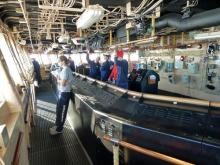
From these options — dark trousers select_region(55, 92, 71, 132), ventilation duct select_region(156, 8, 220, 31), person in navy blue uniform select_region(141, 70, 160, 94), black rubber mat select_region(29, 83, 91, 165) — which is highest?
ventilation duct select_region(156, 8, 220, 31)

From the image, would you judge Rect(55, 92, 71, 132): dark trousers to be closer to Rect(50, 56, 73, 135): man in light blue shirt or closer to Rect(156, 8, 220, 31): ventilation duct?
Rect(50, 56, 73, 135): man in light blue shirt

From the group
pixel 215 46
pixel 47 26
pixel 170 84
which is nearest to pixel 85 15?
pixel 47 26

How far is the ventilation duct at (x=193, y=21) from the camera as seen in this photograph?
3381 mm

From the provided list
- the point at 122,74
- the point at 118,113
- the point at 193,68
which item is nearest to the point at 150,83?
the point at 122,74

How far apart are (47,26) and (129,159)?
501 cm

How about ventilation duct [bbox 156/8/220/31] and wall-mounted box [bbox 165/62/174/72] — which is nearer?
ventilation duct [bbox 156/8/220/31]

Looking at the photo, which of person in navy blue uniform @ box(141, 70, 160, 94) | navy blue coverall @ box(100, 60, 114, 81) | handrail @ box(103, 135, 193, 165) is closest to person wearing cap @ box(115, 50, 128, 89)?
person in navy blue uniform @ box(141, 70, 160, 94)

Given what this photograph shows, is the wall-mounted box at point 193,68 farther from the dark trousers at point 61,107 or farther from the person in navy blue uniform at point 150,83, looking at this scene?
the dark trousers at point 61,107

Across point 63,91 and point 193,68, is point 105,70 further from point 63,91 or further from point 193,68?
point 63,91

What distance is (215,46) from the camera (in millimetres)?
5785

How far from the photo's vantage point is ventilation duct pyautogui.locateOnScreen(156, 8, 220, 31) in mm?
3381

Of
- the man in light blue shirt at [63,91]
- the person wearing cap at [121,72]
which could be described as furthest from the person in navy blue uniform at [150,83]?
the man in light blue shirt at [63,91]

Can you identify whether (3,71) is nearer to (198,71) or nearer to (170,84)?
(198,71)

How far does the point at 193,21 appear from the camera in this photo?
379 centimetres
